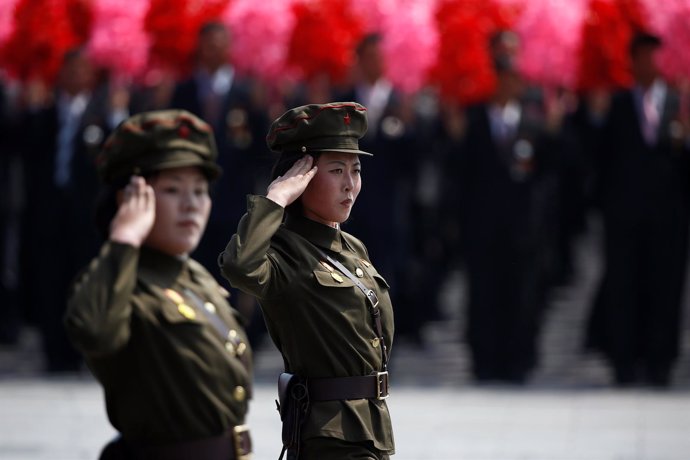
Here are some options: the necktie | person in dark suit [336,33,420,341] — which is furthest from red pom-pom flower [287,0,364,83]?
the necktie

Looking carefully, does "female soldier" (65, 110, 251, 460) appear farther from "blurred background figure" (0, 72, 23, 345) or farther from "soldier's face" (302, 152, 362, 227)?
"blurred background figure" (0, 72, 23, 345)

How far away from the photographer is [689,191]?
11523 mm

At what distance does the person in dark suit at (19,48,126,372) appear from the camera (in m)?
12.2

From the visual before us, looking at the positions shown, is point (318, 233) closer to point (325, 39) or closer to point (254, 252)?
point (254, 252)

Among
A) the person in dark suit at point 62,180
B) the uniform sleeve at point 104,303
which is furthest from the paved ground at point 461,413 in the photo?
the uniform sleeve at point 104,303

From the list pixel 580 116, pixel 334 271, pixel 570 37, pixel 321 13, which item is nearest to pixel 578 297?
pixel 570 37

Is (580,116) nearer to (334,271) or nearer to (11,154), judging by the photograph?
(11,154)

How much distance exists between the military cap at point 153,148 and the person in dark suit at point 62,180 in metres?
7.20

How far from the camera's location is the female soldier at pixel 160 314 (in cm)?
438

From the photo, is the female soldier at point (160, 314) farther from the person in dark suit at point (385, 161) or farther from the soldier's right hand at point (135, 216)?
the person in dark suit at point (385, 161)

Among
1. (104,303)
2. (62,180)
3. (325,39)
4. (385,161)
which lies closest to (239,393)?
(104,303)

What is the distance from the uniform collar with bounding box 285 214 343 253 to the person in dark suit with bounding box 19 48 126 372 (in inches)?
294

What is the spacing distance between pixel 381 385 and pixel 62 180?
800 cm

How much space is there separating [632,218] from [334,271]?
277 inches
